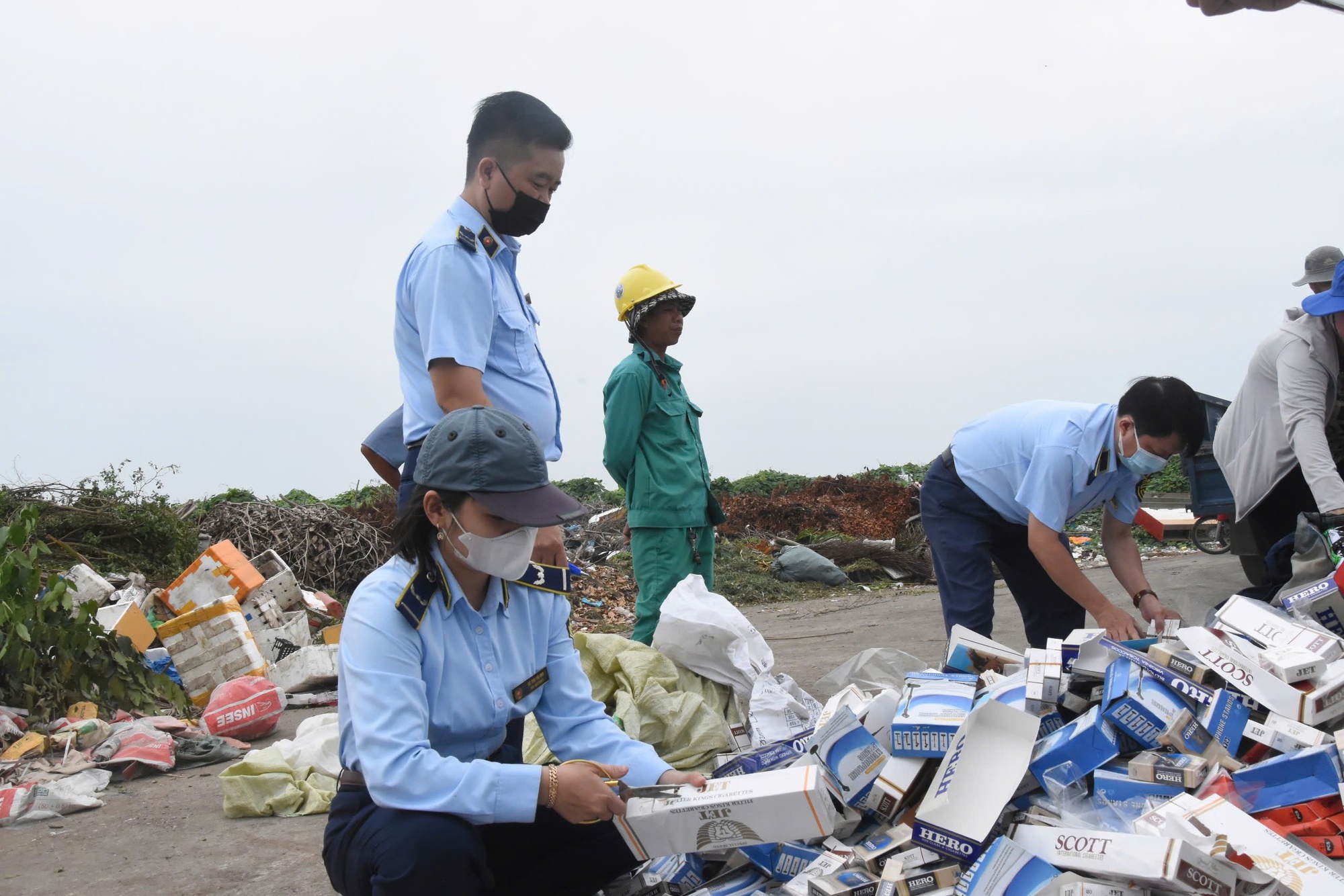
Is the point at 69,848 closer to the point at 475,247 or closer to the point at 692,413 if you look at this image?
the point at 475,247

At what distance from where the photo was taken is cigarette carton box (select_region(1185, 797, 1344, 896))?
1937 millimetres

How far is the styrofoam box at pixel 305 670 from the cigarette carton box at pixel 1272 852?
14.9 ft

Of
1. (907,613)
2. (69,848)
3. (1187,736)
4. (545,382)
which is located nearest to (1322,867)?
(1187,736)

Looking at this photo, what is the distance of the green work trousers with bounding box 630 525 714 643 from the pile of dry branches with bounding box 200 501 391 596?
523cm

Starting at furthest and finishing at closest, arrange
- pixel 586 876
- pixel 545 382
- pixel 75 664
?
pixel 75 664
pixel 545 382
pixel 586 876

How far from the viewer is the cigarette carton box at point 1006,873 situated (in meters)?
2.09

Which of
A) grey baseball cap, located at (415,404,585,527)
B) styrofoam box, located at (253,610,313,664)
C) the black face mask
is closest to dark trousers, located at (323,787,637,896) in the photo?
grey baseball cap, located at (415,404,585,527)

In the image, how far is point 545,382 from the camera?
3.18 metres

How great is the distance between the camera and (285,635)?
6.19 m

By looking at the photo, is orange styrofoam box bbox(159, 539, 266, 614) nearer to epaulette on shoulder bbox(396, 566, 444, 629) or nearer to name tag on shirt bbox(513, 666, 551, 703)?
name tag on shirt bbox(513, 666, 551, 703)

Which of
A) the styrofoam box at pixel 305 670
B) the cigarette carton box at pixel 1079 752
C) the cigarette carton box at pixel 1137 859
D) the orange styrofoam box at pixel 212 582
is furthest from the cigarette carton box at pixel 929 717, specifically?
the orange styrofoam box at pixel 212 582

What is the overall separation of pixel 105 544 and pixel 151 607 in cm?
154

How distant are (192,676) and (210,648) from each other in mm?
169

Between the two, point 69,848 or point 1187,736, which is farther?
point 69,848
